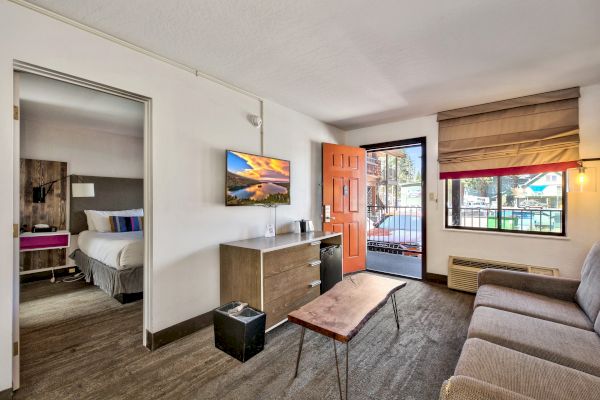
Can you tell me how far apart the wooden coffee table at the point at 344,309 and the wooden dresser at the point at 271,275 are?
522mm

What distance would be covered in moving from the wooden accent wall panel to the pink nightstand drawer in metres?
0.34

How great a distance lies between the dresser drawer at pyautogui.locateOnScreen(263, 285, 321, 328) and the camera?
2.41m

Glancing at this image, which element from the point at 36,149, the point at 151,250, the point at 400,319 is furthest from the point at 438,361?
the point at 36,149

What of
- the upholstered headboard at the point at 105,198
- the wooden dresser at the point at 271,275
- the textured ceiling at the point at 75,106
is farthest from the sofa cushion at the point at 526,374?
the upholstered headboard at the point at 105,198

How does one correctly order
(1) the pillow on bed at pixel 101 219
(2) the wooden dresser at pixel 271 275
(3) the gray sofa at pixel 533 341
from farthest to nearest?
(1) the pillow on bed at pixel 101 219, (2) the wooden dresser at pixel 271 275, (3) the gray sofa at pixel 533 341

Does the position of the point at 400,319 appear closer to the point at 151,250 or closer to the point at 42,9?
the point at 151,250

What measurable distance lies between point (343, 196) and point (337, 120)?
1236 millimetres

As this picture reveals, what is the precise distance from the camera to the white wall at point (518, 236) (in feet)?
9.54

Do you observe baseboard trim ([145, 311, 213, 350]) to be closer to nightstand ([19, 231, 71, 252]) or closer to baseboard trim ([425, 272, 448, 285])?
nightstand ([19, 231, 71, 252])

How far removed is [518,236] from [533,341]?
2.34 meters

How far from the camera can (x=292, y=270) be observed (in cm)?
267

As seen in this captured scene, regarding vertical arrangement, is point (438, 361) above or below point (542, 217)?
below

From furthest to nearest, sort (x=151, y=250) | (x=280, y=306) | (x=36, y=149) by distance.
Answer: (x=36, y=149), (x=280, y=306), (x=151, y=250)

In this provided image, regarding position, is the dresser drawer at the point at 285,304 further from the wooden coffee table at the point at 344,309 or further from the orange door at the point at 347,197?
the orange door at the point at 347,197
